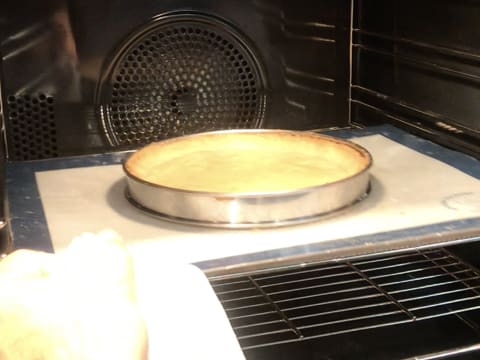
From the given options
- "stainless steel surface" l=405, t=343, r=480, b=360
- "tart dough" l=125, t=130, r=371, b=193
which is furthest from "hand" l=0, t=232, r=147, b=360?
"stainless steel surface" l=405, t=343, r=480, b=360

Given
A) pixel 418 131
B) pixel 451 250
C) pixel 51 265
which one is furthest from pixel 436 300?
pixel 51 265

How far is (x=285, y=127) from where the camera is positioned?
1.10 meters

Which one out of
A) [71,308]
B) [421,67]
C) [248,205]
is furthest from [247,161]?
[71,308]

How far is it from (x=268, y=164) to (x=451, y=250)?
0.95 ft

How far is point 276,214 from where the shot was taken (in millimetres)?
702

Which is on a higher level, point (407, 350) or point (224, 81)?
point (224, 81)

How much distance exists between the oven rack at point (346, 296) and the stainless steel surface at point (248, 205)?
0.11 meters

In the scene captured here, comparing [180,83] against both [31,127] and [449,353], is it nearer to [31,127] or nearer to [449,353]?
[31,127]

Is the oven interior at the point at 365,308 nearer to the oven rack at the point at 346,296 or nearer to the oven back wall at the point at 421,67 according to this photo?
the oven rack at the point at 346,296

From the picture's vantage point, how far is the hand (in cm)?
42

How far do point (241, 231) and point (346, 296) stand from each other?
0.25m

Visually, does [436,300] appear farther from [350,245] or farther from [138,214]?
Result: [138,214]

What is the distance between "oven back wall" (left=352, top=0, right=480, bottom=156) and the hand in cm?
58

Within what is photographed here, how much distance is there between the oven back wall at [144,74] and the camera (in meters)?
0.96
